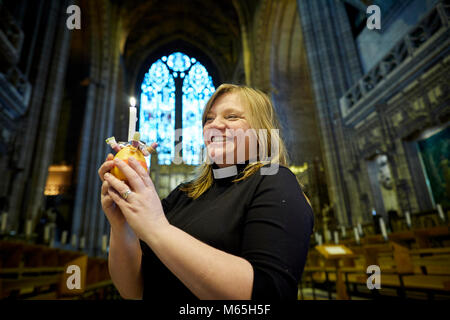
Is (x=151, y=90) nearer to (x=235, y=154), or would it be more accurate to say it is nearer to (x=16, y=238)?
(x=16, y=238)

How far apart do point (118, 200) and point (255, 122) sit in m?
0.48

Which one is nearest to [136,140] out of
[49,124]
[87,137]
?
[49,124]

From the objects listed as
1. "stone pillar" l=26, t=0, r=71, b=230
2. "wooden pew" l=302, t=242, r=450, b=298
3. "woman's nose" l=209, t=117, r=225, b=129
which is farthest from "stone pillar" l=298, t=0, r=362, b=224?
"stone pillar" l=26, t=0, r=71, b=230

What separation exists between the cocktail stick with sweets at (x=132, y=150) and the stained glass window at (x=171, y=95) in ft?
49.1

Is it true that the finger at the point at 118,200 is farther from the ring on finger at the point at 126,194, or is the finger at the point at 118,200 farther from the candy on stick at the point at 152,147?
the candy on stick at the point at 152,147

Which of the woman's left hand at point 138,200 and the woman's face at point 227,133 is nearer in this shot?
the woman's left hand at point 138,200

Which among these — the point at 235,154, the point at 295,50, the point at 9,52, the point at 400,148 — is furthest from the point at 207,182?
the point at 295,50

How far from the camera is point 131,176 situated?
584 millimetres

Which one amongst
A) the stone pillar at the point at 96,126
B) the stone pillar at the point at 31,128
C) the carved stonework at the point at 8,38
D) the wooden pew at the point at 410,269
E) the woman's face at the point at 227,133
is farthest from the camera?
the stone pillar at the point at 96,126

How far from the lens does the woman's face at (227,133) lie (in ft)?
2.83

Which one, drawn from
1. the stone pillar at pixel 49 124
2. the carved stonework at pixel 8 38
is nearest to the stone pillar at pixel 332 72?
the stone pillar at pixel 49 124

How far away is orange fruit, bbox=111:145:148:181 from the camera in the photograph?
623mm

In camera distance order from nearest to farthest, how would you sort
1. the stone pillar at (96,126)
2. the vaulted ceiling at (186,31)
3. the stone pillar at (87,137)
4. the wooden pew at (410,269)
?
the wooden pew at (410,269) → the stone pillar at (87,137) → the stone pillar at (96,126) → the vaulted ceiling at (186,31)
